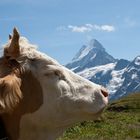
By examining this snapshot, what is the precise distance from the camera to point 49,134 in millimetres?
6168

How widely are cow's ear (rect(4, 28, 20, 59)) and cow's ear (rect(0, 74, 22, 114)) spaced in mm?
323

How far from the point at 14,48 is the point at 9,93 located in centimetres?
65

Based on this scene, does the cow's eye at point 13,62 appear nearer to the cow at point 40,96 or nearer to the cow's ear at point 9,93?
the cow at point 40,96

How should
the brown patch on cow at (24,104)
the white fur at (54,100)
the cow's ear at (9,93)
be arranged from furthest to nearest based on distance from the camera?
the white fur at (54,100) < the brown patch on cow at (24,104) < the cow's ear at (9,93)

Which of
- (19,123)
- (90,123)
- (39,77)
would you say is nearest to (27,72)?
(39,77)

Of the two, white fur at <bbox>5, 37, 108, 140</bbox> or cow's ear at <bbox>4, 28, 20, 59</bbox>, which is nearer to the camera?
cow's ear at <bbox>4, 28, 20, 59</bbox>

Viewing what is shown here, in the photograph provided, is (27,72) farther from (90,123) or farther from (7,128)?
(90,123)

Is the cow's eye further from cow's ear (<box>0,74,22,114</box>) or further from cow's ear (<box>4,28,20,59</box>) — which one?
cow's ear (<box>0,74,22,114</box>)

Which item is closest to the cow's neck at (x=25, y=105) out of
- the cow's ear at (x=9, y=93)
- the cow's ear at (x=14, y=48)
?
the cow's ear at (x=9, y=93)

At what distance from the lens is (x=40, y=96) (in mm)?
6227

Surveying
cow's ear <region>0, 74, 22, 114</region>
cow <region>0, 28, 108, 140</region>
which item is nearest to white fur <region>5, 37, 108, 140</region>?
cow <region>0, 28, 108, 140</region>

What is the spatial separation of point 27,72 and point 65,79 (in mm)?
500

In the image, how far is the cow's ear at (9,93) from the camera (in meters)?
5.70

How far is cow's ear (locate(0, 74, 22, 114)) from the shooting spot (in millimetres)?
5696
